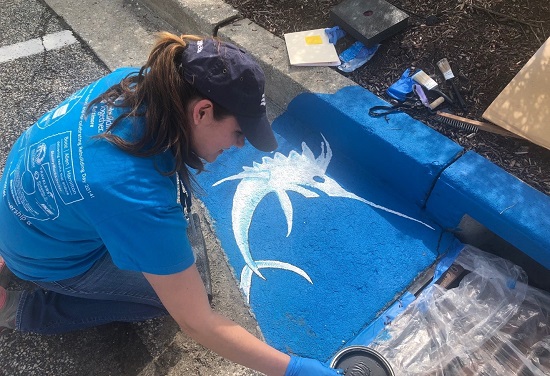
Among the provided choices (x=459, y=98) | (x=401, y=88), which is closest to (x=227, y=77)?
(x=401, y=88)

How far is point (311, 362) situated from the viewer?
1737mm

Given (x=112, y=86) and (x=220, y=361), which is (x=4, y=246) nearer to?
(x=112, y=86)

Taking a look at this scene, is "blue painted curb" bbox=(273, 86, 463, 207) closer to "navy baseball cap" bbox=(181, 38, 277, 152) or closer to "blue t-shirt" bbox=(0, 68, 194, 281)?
"navy baseball cap" bbox=(181, 38, 277, 152)

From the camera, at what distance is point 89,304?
2.15m

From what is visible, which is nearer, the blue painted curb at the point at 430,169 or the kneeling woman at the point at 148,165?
the kneeling woman at the point at 148,165

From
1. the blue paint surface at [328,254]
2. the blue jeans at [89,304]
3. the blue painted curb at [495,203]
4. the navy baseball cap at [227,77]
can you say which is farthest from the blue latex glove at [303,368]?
the blue painted curb at [495,203]

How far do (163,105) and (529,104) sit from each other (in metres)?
2.08

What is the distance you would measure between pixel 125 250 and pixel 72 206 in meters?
0.25

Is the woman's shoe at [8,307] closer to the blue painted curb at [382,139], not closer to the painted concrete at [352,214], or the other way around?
the painted concrete at [352,214]

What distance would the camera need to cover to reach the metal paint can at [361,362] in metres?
1.95

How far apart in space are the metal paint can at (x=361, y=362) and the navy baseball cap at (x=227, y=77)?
1098mm

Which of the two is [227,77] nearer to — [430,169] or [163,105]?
[163,105]

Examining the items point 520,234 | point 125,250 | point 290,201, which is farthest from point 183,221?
point 520,234

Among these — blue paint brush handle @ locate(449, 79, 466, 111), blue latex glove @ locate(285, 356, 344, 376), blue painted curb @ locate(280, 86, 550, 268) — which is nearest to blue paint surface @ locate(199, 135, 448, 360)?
blue painted curb @ locate(280, 86, 550, 268)
